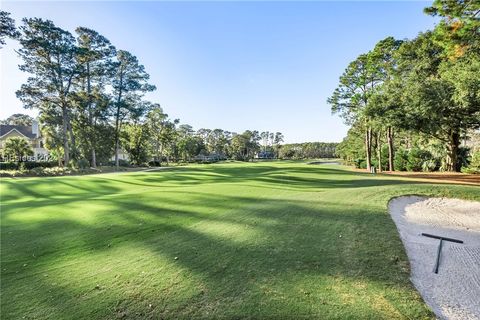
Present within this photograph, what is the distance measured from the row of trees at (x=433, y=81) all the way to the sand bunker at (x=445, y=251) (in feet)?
23.8

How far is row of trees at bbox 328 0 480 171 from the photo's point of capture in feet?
37.4

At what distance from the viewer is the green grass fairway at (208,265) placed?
3.14m

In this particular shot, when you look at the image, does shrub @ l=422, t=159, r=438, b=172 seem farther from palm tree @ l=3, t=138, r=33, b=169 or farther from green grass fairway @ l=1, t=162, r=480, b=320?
palm tree @ l=3, t=138, r=33, b=169

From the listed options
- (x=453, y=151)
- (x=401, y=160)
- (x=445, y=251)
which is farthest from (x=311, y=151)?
(x=445, y=251)

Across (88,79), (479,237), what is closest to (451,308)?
(479,237)

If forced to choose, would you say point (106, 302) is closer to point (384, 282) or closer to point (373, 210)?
point (384, 282)

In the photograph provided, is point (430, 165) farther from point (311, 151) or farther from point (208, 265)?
point (311, 151)

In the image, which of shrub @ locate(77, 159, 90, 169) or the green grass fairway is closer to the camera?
the green grass fairway

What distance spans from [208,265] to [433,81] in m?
18.2

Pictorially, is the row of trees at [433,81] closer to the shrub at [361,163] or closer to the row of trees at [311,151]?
the shrub at [361,163]

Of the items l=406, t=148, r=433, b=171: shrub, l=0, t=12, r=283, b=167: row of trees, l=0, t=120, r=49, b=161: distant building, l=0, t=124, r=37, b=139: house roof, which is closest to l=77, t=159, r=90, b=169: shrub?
l=0, t=12, r=283, b=167: row of trees

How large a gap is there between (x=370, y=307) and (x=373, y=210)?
18.6 ft

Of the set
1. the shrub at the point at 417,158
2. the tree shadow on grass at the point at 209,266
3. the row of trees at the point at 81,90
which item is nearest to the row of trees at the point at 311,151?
the row of trees at the point at 81,90

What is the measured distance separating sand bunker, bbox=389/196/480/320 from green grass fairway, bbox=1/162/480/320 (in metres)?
0.32
